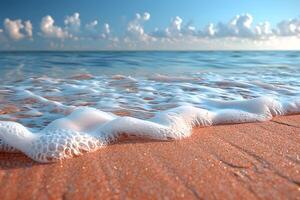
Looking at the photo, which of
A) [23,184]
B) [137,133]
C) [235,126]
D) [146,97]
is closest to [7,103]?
[146,97]

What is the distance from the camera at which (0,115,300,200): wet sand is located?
142 centimetres

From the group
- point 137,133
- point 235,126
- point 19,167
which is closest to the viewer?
point 19,167

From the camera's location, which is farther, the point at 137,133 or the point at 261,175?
the point at 137,133

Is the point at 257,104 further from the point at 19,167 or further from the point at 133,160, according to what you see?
the point at 19,167

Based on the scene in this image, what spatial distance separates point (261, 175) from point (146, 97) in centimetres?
227

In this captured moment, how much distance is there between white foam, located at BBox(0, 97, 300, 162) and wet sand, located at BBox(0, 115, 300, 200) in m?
0.08

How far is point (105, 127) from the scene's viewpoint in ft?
7.34

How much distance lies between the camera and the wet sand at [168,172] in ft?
4.66

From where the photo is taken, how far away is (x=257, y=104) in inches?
120

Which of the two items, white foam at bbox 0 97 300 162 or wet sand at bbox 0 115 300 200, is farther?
white foam at bbox 0 97 300 162

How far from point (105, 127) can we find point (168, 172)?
756 millimetres

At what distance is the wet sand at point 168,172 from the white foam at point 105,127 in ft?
0.27

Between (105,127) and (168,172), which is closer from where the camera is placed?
(168,172)

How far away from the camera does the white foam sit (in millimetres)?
1897
